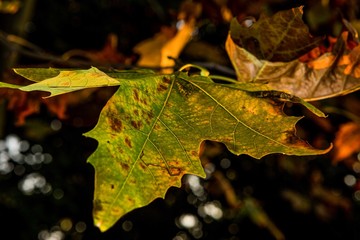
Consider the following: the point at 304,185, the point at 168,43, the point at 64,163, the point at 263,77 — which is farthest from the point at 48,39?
the point at 263,77

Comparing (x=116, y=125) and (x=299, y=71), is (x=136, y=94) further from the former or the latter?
(x=299, y=71)

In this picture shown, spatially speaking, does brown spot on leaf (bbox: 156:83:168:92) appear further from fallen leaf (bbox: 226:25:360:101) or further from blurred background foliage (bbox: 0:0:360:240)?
blurred background foliage (bbox: 0:0:360:240)

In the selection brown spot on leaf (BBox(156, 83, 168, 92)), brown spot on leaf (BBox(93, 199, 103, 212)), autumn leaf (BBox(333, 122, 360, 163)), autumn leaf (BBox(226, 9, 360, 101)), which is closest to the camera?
brown spot on leaf (BBox(93, 199, 103, 212))

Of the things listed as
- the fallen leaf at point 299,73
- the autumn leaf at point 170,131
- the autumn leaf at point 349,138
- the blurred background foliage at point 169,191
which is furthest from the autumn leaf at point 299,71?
the blurred background foliage at point 169,191

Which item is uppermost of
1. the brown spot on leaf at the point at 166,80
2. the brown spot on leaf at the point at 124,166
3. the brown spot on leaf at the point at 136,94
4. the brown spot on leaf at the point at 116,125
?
the brown spot on leaf at the point at 166,80

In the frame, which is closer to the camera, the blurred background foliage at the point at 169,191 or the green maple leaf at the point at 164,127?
the green maple leaf at the point at 164,127

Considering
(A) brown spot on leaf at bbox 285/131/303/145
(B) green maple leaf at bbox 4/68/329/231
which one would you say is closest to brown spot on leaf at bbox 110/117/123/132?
(B) green maple leaf at bbox 4/68/329/231

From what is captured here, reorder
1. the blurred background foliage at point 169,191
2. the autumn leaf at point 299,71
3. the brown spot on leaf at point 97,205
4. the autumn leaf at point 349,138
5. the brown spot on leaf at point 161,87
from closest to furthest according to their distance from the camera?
the brown spot on leaf at point 97,205 → the brown spot on leaf at point 161,87 → the autumn leaf at point 299,71 → the autumn leaf at point 349,138 → the blurred background foliage at point 169,191

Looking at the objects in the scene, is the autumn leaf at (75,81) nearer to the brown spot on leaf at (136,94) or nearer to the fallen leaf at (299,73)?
the brown spot on leaf at (136,94)

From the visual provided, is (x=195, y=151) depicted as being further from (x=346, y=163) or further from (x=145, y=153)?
(x=346, y=163)
